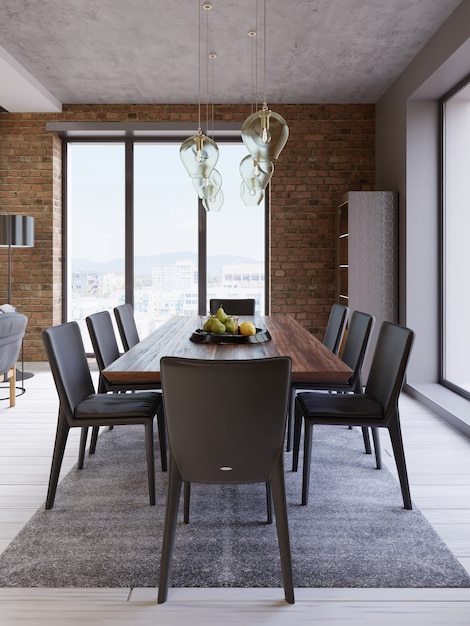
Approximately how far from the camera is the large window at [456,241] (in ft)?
15.6

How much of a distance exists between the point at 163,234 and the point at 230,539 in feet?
15.9

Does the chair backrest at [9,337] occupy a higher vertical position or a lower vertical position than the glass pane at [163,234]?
lower

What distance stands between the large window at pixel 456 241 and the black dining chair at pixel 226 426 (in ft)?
10.8

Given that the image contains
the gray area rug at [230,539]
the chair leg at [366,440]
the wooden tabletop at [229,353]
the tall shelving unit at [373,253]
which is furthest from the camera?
the tall shelving unit at [373,253]

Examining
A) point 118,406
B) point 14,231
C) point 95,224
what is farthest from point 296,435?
point 95,224

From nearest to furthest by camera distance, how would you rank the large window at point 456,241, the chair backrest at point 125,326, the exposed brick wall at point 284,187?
the chair backrest at point 125,326, the large window at point 456,241, the exposed brick wall at point 284,187

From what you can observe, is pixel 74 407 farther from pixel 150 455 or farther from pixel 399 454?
pixel 399 454

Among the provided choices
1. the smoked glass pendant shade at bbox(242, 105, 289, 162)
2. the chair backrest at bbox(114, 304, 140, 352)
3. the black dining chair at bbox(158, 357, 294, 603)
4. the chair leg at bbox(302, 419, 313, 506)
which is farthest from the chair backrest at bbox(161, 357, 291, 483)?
the chair backrest at bbox(114, 304, 140, 352)

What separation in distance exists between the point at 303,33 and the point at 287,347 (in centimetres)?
296

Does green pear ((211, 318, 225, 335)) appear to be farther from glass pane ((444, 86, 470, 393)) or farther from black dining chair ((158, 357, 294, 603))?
glass pane ((444, 86, 470, 393))

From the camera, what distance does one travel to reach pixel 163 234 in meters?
6.67

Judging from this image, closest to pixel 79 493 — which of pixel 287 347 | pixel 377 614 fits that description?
pixel 287 347

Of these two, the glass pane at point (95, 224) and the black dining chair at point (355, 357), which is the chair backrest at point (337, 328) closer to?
the black dining chair at point (355, 357)

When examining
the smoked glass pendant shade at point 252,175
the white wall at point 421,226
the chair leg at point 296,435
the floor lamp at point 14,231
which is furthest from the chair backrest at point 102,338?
the white wall at point 421,226
